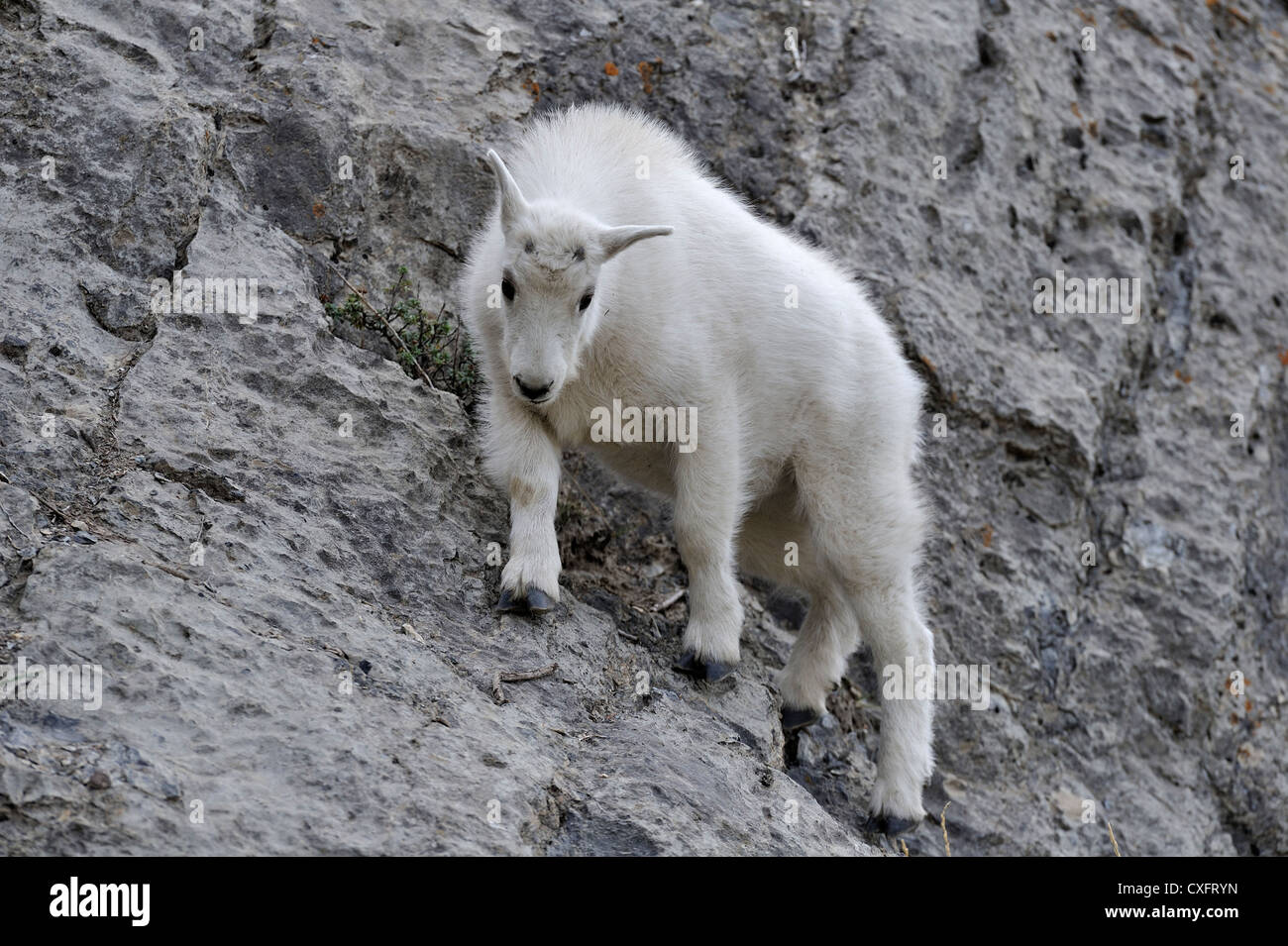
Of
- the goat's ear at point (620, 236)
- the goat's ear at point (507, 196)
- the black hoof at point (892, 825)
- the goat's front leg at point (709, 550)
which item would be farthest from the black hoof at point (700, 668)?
the goat's ear at point (507, 196)

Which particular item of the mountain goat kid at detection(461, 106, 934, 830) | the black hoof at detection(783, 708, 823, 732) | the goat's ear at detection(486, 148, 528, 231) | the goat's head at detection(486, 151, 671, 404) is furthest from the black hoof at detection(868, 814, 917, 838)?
the goat's ear at detection(486, 148, 528, 231)

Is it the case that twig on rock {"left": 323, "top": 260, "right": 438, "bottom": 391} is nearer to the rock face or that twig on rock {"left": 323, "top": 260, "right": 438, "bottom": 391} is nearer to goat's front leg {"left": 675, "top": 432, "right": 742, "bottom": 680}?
the rock face

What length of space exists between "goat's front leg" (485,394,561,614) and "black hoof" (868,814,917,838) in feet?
6.87

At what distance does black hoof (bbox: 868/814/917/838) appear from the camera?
6277 millimetres

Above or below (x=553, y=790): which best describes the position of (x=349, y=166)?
above

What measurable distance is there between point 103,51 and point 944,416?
5.11 metres

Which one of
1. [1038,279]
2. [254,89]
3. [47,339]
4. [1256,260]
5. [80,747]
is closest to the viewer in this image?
[80,747]

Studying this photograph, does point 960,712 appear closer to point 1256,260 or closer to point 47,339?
point 1256,260

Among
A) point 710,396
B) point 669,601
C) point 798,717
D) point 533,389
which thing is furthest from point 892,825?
point 533,389

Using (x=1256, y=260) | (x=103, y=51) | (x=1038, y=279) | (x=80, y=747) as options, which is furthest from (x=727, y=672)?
(x=1256, y=260)

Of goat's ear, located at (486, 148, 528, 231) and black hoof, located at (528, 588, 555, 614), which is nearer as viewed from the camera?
goat's ear, located at (486, 148, 528, 231)

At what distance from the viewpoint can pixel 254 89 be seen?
6.91 meters

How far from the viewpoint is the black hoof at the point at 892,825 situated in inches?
247

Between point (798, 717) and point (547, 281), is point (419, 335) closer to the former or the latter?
point (547, 281)
